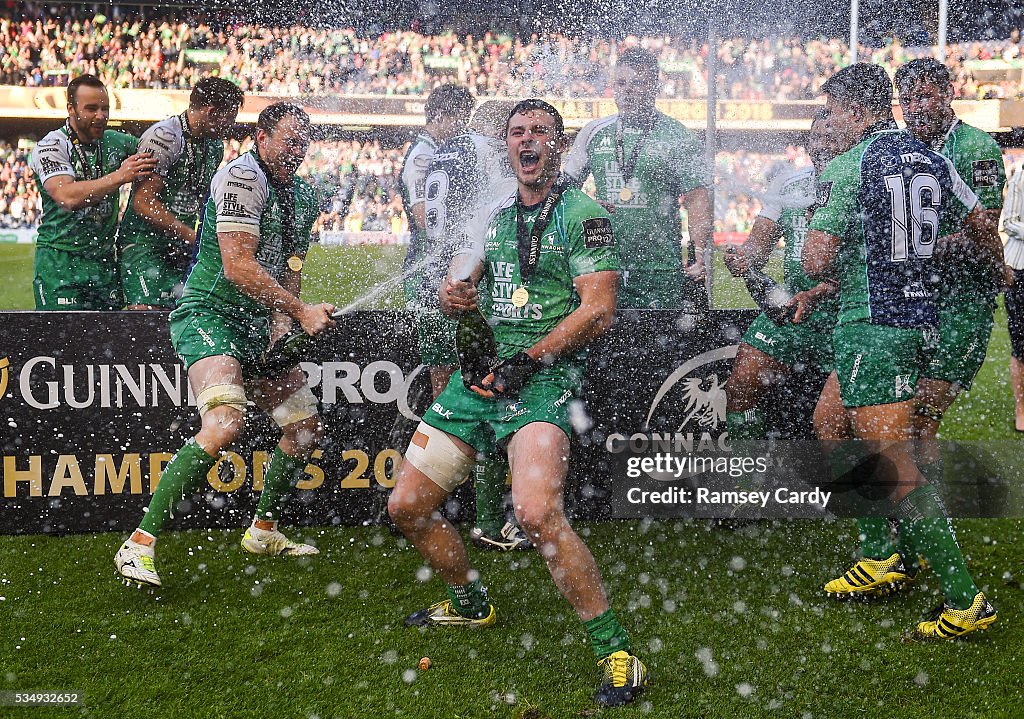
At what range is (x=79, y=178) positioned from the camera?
525 cm

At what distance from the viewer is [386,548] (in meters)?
4.67

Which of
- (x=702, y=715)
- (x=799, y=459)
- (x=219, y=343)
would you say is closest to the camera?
(x=702, y=715)

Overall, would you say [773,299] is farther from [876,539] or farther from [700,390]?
[876,539]

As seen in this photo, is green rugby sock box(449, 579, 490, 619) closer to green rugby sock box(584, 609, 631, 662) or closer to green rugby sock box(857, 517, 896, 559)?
green rugby sock box(584, 609, 631, 662)

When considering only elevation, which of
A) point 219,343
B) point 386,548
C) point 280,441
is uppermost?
point 219,343

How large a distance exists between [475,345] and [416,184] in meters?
2.22

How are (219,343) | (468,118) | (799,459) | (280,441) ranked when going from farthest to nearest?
(468,118)
(799,459)
(280,441)
(219,343)

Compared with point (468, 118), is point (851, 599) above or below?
below

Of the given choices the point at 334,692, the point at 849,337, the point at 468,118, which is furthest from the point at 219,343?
the point at 849,337

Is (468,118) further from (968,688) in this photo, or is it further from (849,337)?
(968,688)

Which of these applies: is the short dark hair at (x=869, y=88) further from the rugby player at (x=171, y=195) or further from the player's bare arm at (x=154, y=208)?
the player's bare arm at (x=154, y=208)

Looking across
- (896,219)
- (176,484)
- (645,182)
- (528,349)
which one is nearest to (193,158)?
(176,484)

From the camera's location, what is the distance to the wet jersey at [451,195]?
5180 millimetres

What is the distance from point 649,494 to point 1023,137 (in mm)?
17107
